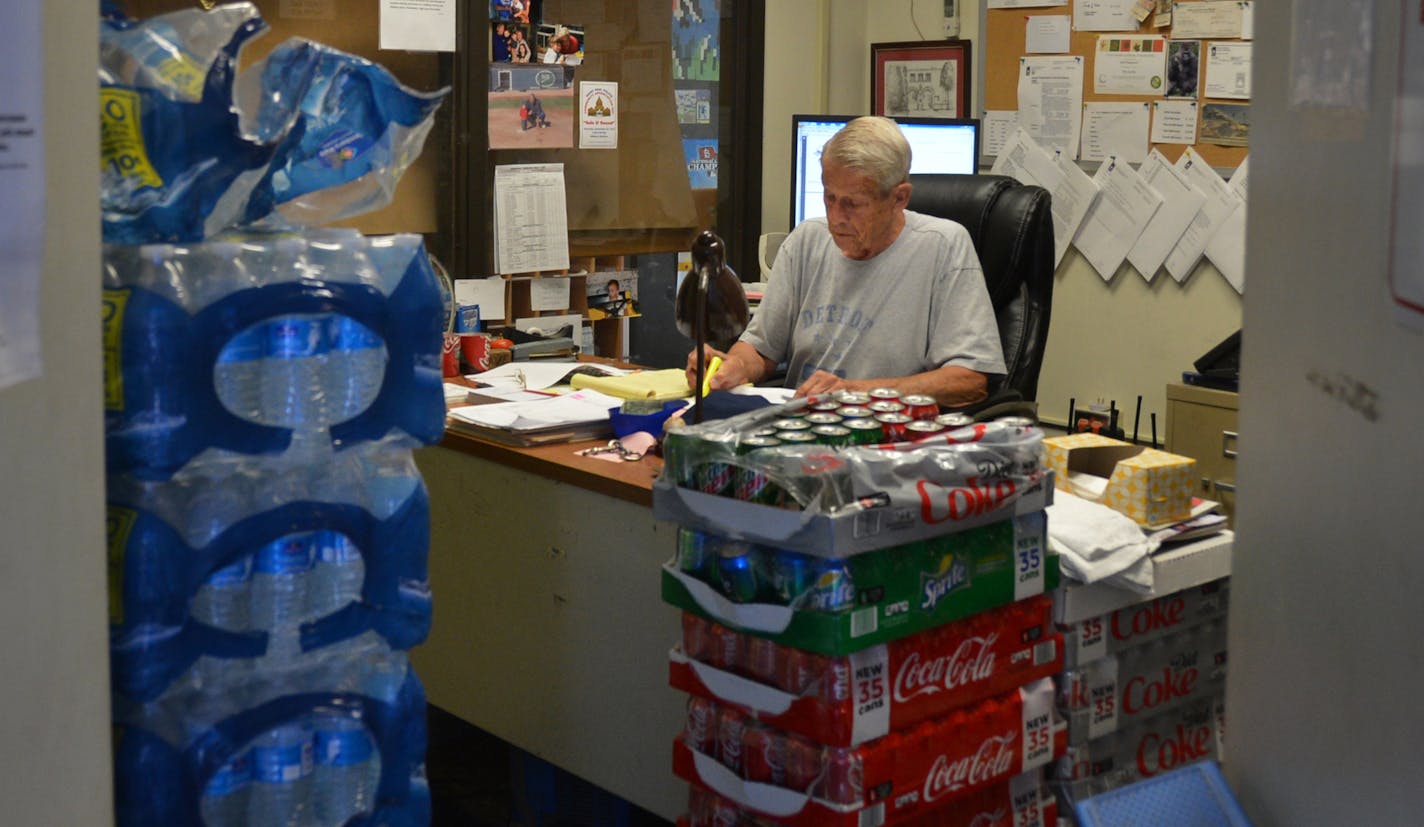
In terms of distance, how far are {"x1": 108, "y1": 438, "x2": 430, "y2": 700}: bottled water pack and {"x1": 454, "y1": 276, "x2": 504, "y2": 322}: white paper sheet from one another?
257 cm

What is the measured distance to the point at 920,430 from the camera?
6.66 ft

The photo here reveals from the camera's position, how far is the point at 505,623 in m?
2.75

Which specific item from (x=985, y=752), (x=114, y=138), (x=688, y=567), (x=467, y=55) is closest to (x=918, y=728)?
(x=985, y=752)

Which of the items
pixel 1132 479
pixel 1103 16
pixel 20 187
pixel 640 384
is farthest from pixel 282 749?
pixel 1103 16

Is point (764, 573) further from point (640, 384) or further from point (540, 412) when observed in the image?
point (640, 384)

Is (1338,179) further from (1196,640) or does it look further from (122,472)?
(1196,640)

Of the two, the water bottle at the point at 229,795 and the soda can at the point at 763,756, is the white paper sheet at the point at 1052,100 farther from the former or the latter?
the water bottle at the point at 229,795

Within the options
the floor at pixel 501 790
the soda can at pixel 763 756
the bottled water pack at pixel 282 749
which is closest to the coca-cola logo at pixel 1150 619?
the soda can at pixel 763 756

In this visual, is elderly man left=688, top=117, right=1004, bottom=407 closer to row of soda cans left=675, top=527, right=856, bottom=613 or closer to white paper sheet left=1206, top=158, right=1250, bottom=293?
row of soda cans left=675, top=527, right=856, bottom=613

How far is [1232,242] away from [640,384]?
226cm

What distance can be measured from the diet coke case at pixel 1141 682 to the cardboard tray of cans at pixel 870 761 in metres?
0.06

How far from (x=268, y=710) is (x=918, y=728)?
88 cm

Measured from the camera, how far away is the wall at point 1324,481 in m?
1.02

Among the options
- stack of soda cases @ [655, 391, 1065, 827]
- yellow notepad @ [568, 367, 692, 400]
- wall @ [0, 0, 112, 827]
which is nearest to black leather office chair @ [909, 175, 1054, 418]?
yellow notepad @ [568, 367, 692, 400]
